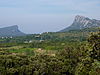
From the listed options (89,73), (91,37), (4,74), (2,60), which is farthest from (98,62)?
(2,60)

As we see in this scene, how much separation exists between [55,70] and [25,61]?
6628 mm

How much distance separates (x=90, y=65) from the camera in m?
31.8

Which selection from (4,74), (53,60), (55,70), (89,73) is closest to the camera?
(89,73)

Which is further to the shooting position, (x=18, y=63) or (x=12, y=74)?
(x=18, y=63)

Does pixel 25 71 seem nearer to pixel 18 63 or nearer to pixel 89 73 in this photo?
pixel 18 63

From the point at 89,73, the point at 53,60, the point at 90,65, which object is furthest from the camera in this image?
the point at 53,60

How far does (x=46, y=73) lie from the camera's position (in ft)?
147

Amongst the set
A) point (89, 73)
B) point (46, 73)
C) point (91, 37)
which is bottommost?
point (46, 73)

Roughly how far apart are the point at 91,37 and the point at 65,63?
57.0 ft

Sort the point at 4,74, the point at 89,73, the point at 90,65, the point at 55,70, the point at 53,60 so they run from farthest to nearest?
the point at 53,60 → the point at 55,70 → the point at 4,74 → the point at 90,65 → the point at 89,73

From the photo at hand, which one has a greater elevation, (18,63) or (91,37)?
(91,37)

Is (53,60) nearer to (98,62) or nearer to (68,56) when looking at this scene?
(68,56)

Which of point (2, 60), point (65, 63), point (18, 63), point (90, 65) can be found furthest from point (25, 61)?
point (90, 65)

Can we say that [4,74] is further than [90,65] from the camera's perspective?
Yes
